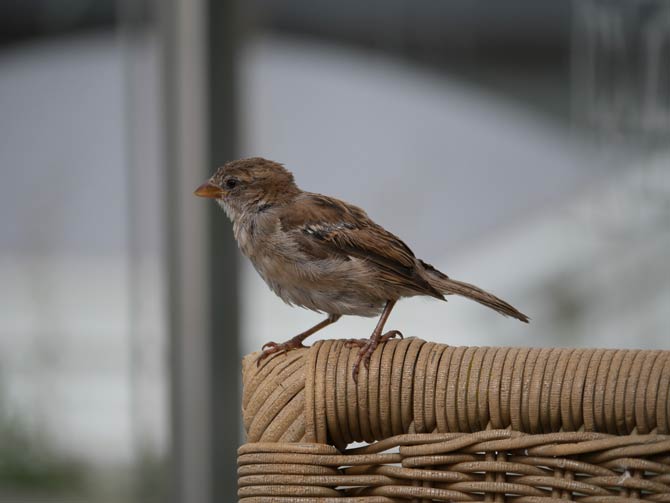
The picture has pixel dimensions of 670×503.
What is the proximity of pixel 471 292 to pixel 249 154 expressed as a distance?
252cm

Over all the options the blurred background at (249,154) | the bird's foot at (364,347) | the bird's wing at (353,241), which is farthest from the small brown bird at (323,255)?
the blurred background at (249,154)

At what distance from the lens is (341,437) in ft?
3.87

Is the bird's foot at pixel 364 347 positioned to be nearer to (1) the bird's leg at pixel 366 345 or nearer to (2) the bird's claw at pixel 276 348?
(1) the bird's leg at pixel 366 345

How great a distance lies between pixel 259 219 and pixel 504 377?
0.59 meters

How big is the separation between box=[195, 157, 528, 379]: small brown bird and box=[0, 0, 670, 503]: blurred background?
1910mm

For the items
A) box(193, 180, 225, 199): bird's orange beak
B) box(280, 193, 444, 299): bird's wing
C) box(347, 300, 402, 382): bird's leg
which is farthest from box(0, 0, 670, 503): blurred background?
box(347, 300, 402, 382): bird's leg

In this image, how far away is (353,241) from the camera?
4.77ft

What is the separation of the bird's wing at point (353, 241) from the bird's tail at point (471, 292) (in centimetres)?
5

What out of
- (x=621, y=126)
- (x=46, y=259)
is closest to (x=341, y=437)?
(x=621, y=126)

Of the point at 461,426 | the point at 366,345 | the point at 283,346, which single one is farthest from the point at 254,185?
the point at 461,426

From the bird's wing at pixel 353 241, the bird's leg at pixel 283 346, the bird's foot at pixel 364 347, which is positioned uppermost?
the bird's wing at pixel 353 241

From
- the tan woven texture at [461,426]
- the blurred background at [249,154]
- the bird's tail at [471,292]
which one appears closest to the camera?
the tan woven texture at [461,426]

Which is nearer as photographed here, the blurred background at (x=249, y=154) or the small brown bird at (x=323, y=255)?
the small brown bird at (x=323, y=255)

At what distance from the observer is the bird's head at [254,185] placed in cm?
156
